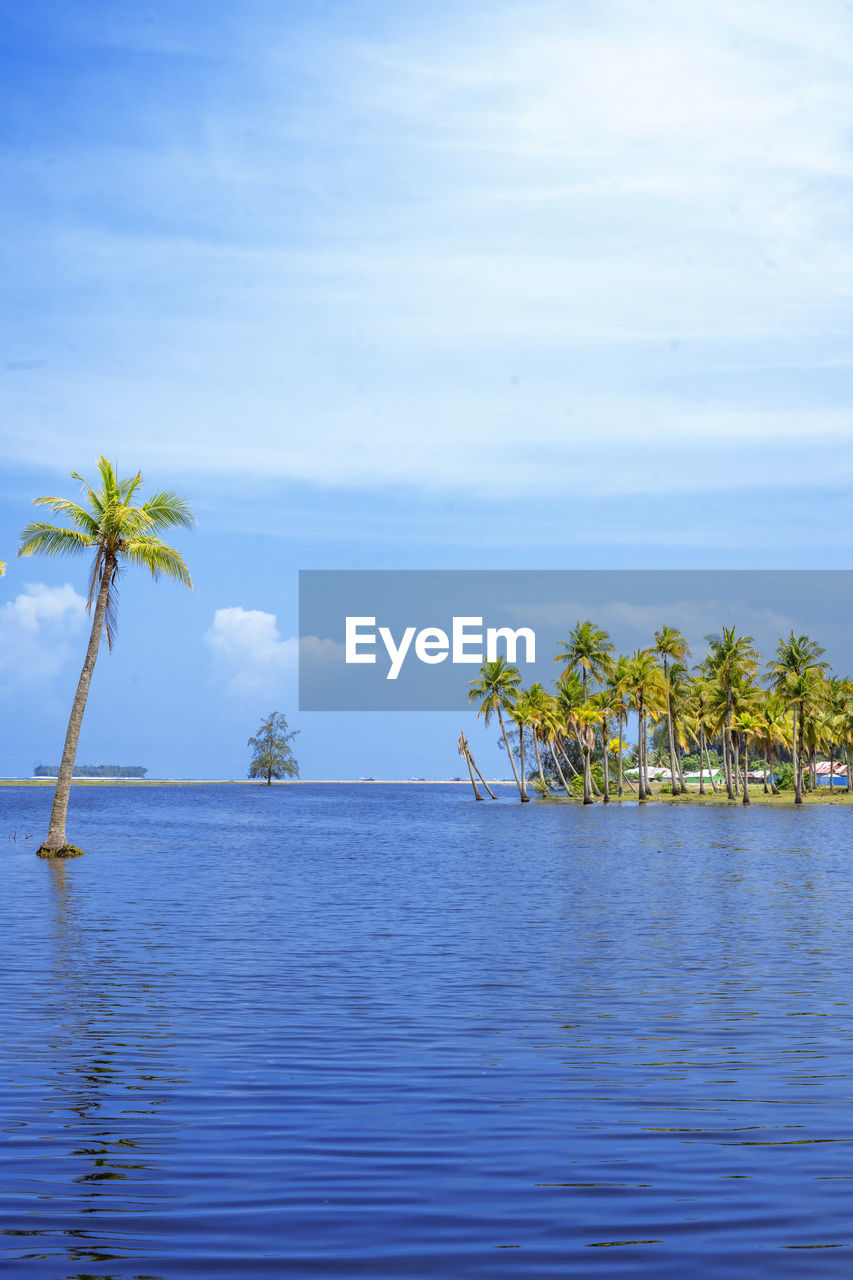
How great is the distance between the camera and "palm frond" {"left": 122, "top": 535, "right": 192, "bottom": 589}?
41312 mm

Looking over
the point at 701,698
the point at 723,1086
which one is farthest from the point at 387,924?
the point at 701,698

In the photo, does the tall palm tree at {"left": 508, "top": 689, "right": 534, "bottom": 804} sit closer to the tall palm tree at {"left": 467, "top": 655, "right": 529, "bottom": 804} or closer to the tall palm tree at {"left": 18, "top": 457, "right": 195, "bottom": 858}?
the tall palm tree at {"left": 467, "top": 655, "right": 529, "bottom": 804}

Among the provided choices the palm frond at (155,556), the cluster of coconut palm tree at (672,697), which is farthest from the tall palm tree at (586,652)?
Result: the palm frond at (155,556)

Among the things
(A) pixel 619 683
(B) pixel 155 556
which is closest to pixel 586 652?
(A) pixel 619 683

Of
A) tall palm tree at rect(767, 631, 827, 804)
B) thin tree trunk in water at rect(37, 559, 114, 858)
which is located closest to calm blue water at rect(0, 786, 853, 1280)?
thin tree trunk in water at rect(37, 559, 114, 858)

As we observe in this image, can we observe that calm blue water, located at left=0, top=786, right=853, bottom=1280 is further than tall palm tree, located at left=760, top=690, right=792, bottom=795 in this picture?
No

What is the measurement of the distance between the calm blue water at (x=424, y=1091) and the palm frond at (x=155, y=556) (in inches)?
619

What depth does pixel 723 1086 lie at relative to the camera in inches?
454

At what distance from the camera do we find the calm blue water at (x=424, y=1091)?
23.8 ft

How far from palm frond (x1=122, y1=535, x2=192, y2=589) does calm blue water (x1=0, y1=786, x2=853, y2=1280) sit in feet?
51.6

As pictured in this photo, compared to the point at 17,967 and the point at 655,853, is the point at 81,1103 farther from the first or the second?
the point at 655,853

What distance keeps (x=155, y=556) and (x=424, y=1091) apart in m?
32.5

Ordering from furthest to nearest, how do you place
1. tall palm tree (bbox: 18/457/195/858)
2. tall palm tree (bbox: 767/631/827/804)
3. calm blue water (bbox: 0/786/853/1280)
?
tall palm tree (bbox: 767/631/827/804) → tall palm tree (bbox: 18/457/195/858) → calm blue water (bbox: 0/786/853/1280)

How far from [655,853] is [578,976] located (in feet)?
111
